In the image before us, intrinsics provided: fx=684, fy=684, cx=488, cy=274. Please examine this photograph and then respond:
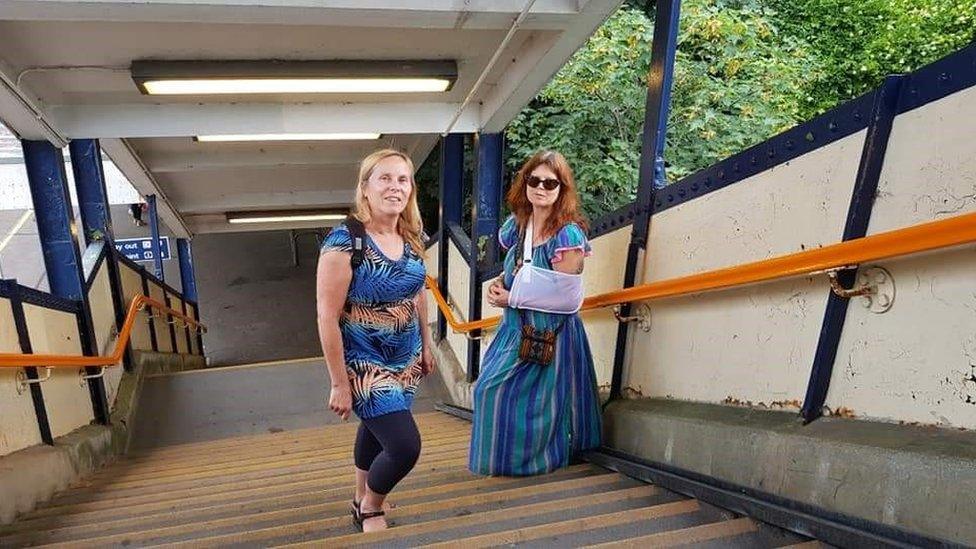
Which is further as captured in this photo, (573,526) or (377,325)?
(377,325)

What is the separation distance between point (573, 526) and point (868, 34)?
424 inches

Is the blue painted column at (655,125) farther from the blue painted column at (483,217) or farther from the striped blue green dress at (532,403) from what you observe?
the blue painted column at (483,217)

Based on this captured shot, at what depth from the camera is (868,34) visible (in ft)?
33.5

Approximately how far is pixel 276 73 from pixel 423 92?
1.32 m

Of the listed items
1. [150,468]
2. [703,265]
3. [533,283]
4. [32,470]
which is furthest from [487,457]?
[150,468]

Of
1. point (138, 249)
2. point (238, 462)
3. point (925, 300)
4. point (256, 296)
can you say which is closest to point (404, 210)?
point (925, 300)

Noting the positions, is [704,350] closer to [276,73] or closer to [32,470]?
[32,470]

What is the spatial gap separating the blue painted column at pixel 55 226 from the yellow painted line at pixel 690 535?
4386mm

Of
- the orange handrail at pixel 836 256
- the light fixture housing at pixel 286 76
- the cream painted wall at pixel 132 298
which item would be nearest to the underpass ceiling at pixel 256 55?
the light fixture housing at pixel 286 76

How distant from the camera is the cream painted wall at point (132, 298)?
690 centimetres

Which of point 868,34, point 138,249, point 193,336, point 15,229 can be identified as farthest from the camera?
point 15,229

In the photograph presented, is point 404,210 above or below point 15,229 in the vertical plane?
above

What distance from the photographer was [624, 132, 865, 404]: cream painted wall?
6.41 ft

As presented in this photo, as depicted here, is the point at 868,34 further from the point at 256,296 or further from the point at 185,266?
the point at 256,296
